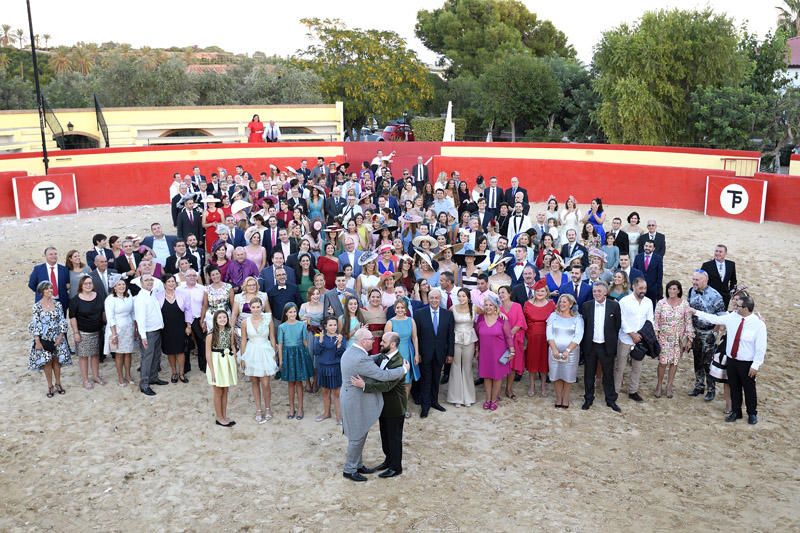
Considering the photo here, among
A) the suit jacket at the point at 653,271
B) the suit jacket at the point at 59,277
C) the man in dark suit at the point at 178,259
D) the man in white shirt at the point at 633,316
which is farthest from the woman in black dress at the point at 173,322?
the suit jacket at the point at 653,271

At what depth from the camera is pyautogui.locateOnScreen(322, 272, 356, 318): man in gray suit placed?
31.3ft

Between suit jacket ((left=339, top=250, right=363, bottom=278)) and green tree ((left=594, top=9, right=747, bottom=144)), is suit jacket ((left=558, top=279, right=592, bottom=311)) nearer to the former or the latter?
suit jacket ((left=339, top=250, right=363, bottom=278))

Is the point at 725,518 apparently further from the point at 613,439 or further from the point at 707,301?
the point at 707,301

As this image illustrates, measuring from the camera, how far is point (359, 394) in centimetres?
768

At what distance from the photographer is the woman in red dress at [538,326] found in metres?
9.76

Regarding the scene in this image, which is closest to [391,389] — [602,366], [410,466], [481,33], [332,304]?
[410,466]

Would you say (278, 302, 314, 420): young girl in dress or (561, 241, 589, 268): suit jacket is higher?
(561, 241, 589, 268): suit jacket

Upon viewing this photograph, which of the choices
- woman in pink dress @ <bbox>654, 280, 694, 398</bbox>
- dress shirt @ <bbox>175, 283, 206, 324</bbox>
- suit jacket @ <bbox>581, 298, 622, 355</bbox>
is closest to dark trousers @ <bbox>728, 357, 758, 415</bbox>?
woman in pink dress @ <bbox>654, 280, 694, 398</bbox>

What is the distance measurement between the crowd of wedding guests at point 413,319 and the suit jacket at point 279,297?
0.06 feet

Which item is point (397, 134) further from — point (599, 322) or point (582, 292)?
point (599, 322)

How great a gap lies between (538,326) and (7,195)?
16981 millimetres

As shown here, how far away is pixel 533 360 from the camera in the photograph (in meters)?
9.84

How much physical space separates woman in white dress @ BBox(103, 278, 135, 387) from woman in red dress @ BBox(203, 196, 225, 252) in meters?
3.54

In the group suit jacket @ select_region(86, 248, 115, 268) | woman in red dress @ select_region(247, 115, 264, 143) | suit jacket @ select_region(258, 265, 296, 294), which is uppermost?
woman in red dress @ select_region(247, 115, 264, 143)
